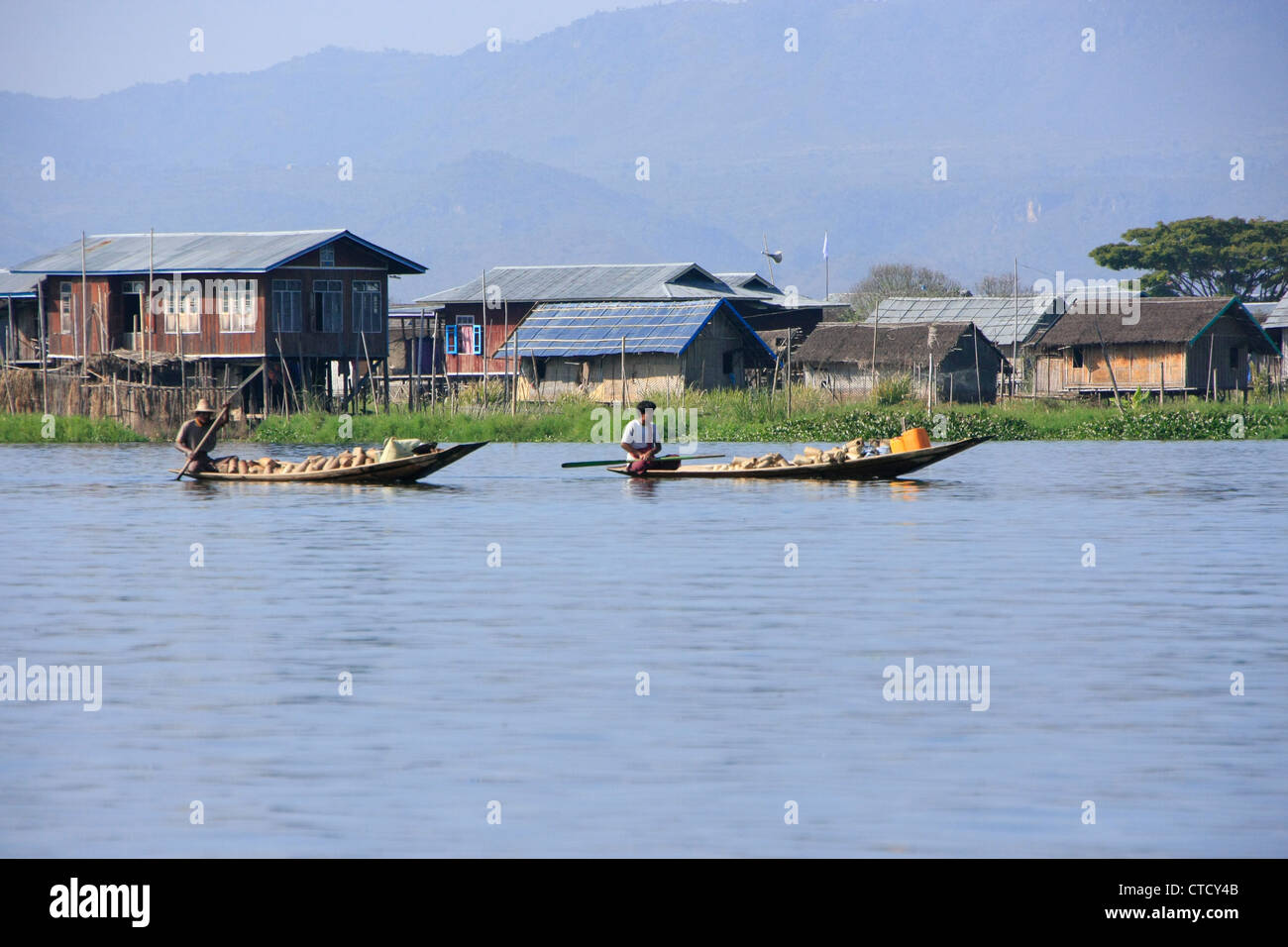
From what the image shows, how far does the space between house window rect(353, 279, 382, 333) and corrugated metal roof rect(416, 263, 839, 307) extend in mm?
9381

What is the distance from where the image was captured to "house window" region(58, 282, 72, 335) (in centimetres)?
4412

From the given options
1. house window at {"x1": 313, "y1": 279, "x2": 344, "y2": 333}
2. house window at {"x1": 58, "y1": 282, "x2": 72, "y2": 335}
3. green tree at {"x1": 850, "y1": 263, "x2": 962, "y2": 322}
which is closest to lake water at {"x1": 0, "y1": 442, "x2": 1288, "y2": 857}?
house window at {"x1": 313, "y1": 279, "x2": 344, "y2": 333}

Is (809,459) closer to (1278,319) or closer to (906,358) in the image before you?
(906,358)

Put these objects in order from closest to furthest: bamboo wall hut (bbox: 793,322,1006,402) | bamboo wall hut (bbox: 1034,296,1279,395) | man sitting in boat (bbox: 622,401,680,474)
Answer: man sitting in boat (bbox: 622,401,680,474)
bamboo wall hut (bbox: 1034,296,1279,395)
bamboo wall hut (bbox: 793,322,1006,402)

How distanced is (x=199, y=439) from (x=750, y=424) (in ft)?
47.6

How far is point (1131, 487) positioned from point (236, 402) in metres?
22.2

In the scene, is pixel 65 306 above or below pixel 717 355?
above

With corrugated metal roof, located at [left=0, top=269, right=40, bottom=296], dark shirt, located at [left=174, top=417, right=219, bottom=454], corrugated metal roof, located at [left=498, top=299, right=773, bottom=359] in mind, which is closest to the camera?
dark shirt, located at [left=174, top=417, right=219, bottom=454]

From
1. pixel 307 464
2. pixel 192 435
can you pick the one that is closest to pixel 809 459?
pixel 307 464

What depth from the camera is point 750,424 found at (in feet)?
121

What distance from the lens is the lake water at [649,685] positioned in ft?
23.9

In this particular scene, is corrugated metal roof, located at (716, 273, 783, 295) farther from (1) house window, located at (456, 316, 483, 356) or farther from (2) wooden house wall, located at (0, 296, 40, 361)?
(2) wooden house wall, located at (0, 296, 40, 361)

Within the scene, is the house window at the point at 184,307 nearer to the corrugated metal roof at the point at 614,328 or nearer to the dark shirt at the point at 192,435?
the corrugated metal roof at the point at 614,328
